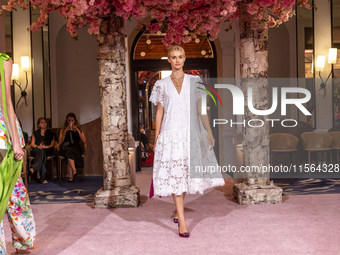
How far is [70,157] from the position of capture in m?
7.17

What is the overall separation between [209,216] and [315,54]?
19.5 feet

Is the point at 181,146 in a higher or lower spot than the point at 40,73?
lower

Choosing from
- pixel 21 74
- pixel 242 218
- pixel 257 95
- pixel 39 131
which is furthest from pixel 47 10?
pixel 21 74

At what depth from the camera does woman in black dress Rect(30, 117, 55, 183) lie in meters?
7.02

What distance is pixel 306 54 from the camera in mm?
8688

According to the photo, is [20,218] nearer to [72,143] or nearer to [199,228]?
[199,228]

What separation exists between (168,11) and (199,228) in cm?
250

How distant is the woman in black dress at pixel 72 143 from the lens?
717cm

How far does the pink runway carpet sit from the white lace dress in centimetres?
44

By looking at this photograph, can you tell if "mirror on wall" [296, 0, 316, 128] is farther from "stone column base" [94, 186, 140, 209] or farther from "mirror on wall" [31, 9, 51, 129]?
"mirror on wall" [31, 9, 51, 129]

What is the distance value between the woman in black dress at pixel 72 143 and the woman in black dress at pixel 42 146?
0.24m

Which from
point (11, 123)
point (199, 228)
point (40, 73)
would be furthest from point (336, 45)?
point (11, 123)

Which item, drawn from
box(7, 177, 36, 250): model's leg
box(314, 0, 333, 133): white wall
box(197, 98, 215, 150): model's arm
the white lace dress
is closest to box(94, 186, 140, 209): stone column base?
the white lace dress

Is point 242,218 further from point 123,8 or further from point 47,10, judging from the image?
point 47,10
